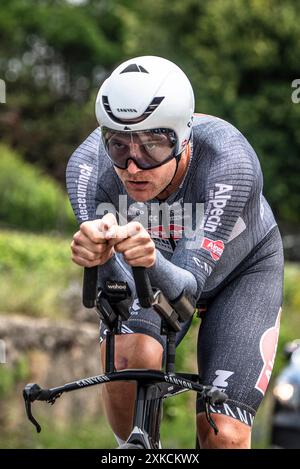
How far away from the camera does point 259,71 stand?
114ft

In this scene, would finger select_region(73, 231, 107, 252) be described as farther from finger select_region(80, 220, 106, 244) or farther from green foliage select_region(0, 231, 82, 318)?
green foliage select_region(0, 231, 82, 318)

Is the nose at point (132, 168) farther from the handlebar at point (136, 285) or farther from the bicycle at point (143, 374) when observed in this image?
the handlebar at point (136, 285)

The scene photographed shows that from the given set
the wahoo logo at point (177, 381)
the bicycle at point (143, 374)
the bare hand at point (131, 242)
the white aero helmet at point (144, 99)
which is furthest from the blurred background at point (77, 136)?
the bare hand at point (131, 242)

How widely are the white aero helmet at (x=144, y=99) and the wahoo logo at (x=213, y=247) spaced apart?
1.55 ft

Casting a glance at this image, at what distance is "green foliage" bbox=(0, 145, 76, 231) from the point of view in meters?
20.6

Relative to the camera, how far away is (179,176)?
5.55m

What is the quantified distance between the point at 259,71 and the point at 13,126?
821cm

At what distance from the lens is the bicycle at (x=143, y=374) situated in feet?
15.3

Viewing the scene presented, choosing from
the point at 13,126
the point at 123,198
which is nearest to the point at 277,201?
the point at 13,126

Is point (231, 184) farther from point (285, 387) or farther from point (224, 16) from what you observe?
point (224, 16)

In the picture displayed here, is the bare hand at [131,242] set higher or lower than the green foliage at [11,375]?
higher

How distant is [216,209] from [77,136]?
36418 millimetres

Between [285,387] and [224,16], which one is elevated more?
[224,16]

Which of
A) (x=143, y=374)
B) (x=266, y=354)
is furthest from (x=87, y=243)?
(x=266, y=354)
